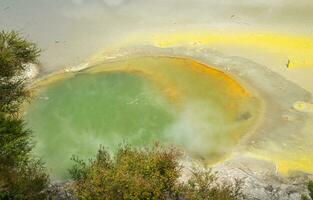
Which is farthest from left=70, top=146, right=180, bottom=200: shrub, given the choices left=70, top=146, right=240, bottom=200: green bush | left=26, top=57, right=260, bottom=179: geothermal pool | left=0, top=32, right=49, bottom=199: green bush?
left=26, top=57, right=260, bottom=179: geothermal pool

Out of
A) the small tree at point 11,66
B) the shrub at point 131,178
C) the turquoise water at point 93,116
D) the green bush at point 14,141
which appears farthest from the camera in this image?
the turquoise water at point 93,116

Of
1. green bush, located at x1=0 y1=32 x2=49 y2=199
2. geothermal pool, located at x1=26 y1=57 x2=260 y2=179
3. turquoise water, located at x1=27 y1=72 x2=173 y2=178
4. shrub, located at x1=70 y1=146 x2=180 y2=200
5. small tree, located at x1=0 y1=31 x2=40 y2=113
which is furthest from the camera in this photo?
turquoise water, located at x1=27 y1=72 x2=173 y2=178

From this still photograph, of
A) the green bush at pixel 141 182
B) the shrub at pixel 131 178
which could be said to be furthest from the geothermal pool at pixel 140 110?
the shrub at pixel 131 178

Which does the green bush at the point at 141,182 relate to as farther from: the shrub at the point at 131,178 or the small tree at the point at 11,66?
the small tree at the point at 11,66

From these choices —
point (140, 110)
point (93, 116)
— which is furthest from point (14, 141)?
point (140, 110)

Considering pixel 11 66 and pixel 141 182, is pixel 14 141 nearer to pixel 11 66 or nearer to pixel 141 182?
pixel 11 66

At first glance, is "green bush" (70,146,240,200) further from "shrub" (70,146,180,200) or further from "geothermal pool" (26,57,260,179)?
"geothermal pool" (26,57,260,179)

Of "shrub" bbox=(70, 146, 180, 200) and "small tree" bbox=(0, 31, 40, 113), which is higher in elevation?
"small tree" bbox=(0, 31, 40, 113)
